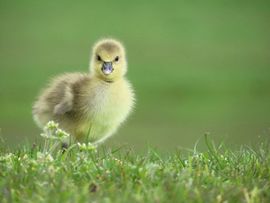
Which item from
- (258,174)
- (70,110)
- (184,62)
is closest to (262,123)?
(184,62)

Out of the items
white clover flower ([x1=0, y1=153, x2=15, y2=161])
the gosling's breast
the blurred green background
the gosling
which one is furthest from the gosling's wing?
the blurred green background

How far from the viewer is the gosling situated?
732 cm

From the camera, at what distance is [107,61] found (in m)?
7.64

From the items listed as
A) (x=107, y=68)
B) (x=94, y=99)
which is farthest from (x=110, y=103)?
(x=107, y=68)

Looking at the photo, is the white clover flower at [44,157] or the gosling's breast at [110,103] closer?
the white clover flower at [44,157]

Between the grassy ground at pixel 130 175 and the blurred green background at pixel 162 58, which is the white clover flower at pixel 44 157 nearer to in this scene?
the grassy ground at pixel 130 175

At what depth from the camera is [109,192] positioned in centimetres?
545

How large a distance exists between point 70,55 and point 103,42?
15.0m

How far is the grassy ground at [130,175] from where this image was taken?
5.40 m

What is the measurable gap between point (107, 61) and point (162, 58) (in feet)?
49.7

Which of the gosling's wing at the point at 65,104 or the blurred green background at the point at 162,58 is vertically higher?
the gosling's wing at the point at 65,104

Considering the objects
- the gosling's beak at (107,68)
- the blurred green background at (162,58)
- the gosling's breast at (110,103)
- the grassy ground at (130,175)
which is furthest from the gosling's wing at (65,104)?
the blurred green background at (162,58)

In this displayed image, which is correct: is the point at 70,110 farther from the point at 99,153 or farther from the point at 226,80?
the point at 226,80

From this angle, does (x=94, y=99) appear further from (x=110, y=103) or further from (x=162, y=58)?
(x=162, y=58)
